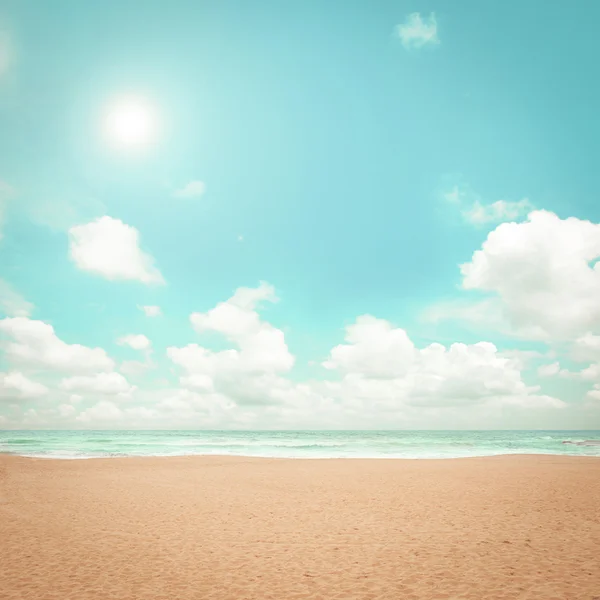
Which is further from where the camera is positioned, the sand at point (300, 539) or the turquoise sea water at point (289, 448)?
Result: the turquoise sea water at point (289, 448)

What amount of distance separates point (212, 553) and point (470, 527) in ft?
29.3

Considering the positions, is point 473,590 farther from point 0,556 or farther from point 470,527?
point 0,556

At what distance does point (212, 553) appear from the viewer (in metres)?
11.6

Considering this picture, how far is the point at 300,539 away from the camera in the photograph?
1280 centimetres

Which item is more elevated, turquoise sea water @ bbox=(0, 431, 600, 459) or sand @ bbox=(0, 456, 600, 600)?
sand @ bbox=(0, 456, 600, 600)

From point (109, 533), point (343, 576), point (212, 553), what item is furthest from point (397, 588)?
point (109, 533)

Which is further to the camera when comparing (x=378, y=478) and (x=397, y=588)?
(x=378, y=478)

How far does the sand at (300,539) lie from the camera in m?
9.23

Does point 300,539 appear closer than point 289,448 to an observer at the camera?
Yes

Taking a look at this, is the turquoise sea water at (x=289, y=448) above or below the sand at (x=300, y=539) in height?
below

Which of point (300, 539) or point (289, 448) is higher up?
point (300, 539)

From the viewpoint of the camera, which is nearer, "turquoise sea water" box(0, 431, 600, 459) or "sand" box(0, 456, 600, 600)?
"sand" box(0, 456, 600, 600)

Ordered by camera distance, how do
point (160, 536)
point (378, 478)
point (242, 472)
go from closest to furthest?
point (160, 536)
point (378, 478)
point (242, 472)

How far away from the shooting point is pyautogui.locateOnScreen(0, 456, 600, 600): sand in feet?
30.3
